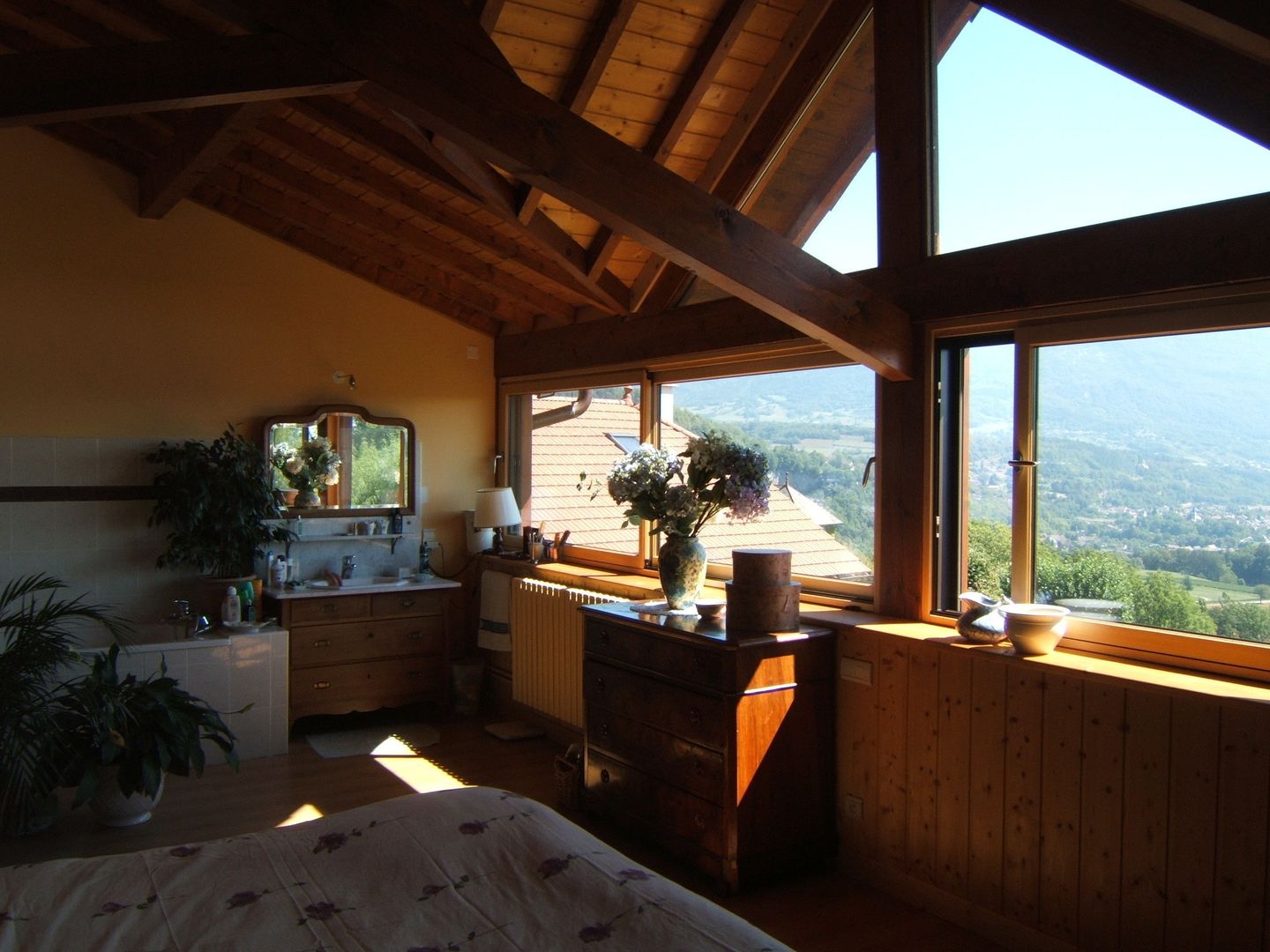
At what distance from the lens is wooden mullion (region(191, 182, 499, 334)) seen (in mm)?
5988

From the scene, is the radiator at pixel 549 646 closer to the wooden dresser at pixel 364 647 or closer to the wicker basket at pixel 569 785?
the wooden dresser at pixel 364 647

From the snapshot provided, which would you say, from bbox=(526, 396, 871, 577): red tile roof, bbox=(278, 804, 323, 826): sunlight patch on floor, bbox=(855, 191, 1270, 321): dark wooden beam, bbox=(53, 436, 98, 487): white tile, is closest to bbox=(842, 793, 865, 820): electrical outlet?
bbox=(526, 396, 871, 577): red tile roof

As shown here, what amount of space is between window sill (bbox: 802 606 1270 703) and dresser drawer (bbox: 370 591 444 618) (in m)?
2.86

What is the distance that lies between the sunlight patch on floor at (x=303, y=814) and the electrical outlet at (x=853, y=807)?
7.51 feet

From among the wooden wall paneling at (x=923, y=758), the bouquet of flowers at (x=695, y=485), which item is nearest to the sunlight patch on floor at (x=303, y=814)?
the bouquet of flowers at (x=695, y=485)

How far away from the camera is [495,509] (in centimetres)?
623

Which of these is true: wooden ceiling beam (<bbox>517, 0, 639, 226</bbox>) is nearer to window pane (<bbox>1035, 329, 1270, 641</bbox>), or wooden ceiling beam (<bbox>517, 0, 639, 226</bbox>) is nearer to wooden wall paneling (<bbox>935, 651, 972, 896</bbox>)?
window pane (<bbox>1035, 329, 1270, 641</bbox>)

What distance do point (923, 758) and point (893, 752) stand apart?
0.14 meters

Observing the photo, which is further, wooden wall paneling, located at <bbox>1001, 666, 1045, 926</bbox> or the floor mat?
the floor mat

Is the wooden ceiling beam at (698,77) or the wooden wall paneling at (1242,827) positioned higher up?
the wooden ceiling beam at (698,77)

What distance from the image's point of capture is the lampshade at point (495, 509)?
622 cm

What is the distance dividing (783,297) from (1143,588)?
1.53m

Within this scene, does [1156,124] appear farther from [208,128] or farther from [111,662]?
[111,662]

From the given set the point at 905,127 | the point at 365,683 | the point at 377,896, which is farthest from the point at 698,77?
the point at 365,683
